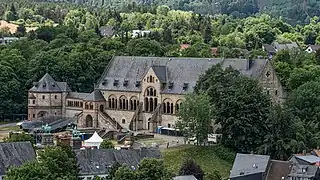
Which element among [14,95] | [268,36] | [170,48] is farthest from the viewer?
[268,36]

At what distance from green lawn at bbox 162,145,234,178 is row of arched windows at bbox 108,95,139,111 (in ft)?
52.9

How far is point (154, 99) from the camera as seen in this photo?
10006 centimetres

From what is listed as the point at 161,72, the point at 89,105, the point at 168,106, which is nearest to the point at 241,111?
the point at 168,106

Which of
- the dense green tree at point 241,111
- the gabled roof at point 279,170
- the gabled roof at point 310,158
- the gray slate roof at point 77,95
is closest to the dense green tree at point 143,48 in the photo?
the gray slate roof at point 77,95

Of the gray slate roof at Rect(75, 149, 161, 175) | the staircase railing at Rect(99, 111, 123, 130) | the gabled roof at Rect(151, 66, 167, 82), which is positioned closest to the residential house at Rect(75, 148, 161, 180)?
the gray slate roof at Rect(75, 149, 161, 175)

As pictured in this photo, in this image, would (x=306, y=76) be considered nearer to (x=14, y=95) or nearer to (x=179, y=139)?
(x=179, y=139)

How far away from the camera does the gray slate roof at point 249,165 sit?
249ft

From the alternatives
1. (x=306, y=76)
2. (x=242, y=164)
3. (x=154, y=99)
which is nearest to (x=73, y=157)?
(x=242, y=164)

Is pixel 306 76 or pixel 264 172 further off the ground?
pixel 306 76

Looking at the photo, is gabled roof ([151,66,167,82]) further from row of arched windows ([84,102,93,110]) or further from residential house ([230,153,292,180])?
residential house ([230,153,292,180])

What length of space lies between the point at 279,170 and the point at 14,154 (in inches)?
917

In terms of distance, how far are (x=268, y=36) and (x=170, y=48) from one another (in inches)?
1840

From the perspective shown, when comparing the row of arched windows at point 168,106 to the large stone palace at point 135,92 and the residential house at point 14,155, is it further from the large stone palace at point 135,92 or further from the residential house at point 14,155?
the residential house at point 14,155

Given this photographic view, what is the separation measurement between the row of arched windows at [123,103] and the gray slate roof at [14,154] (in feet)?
107
